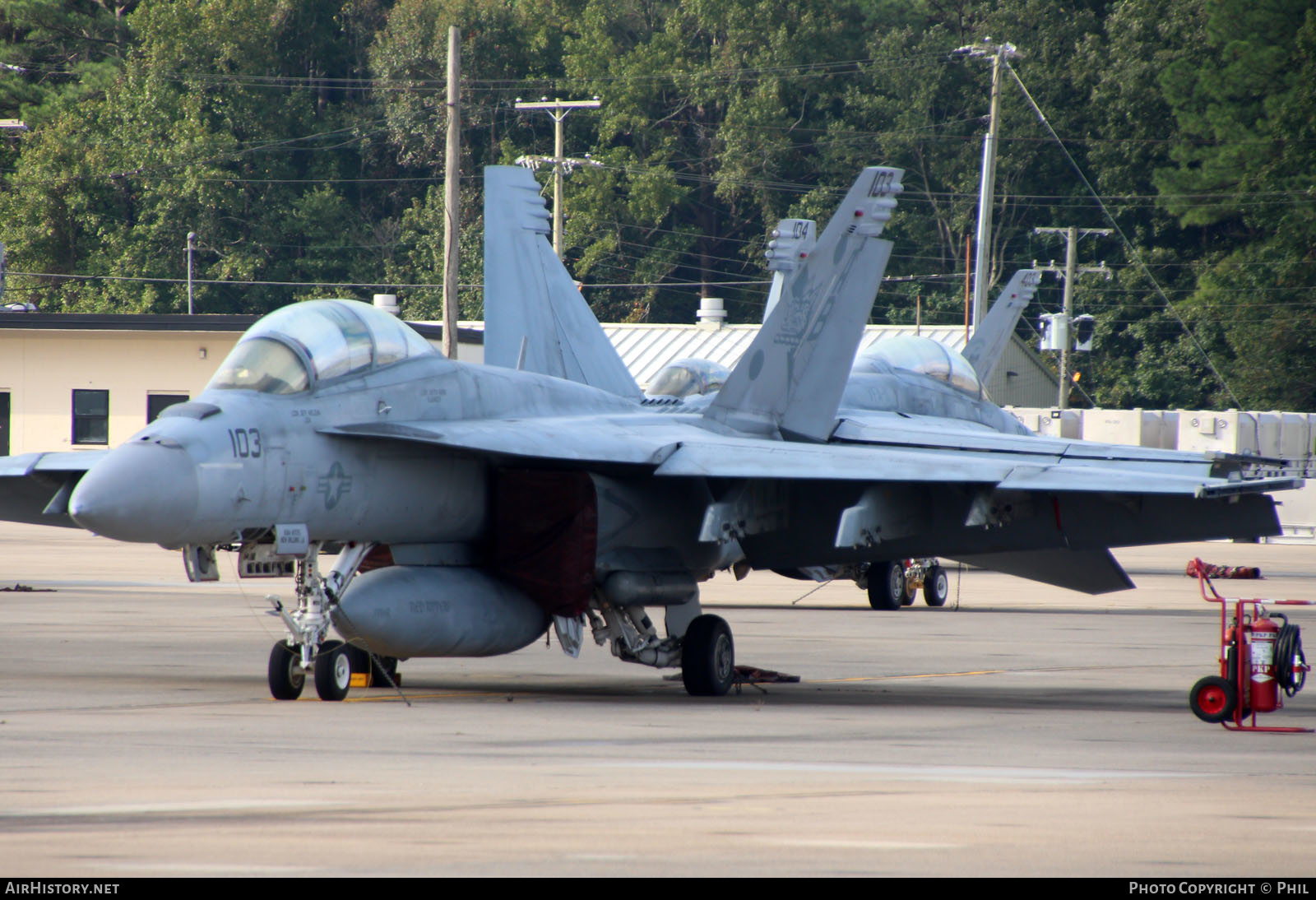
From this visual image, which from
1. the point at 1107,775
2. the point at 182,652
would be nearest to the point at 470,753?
the point at 1107,775

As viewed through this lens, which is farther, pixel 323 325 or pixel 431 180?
pixel 431 180

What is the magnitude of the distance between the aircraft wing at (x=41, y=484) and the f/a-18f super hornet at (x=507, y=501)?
0.03 meters

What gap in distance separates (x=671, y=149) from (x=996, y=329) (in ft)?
185

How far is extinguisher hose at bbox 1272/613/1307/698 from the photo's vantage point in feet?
39.2

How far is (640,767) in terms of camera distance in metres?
9.20

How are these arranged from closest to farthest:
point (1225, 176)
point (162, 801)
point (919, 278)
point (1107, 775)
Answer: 1. point (162, 801)
2. point (1107, 775)
3. point (1225, 176)
4. point (919, 278)

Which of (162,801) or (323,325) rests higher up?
(323,325)

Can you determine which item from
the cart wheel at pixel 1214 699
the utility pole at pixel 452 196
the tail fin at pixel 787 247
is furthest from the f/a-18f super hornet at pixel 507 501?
the utility pole at pixel 452 196

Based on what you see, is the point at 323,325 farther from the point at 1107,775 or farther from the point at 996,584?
the point at 996,584

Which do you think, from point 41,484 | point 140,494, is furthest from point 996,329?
point 140,494

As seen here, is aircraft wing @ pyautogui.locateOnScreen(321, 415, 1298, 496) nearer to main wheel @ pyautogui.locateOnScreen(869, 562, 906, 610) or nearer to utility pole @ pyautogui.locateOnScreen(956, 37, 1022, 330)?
main wheel @ pyautogui.locateOnScreen(869, 562, 906, 610)

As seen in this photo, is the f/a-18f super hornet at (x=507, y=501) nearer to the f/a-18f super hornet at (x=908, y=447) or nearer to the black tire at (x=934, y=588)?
the f/a-18f super hornet at (x=908, y=447)

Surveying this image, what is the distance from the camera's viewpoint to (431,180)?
85500 millimetres

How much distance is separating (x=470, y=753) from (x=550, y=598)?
361cm
